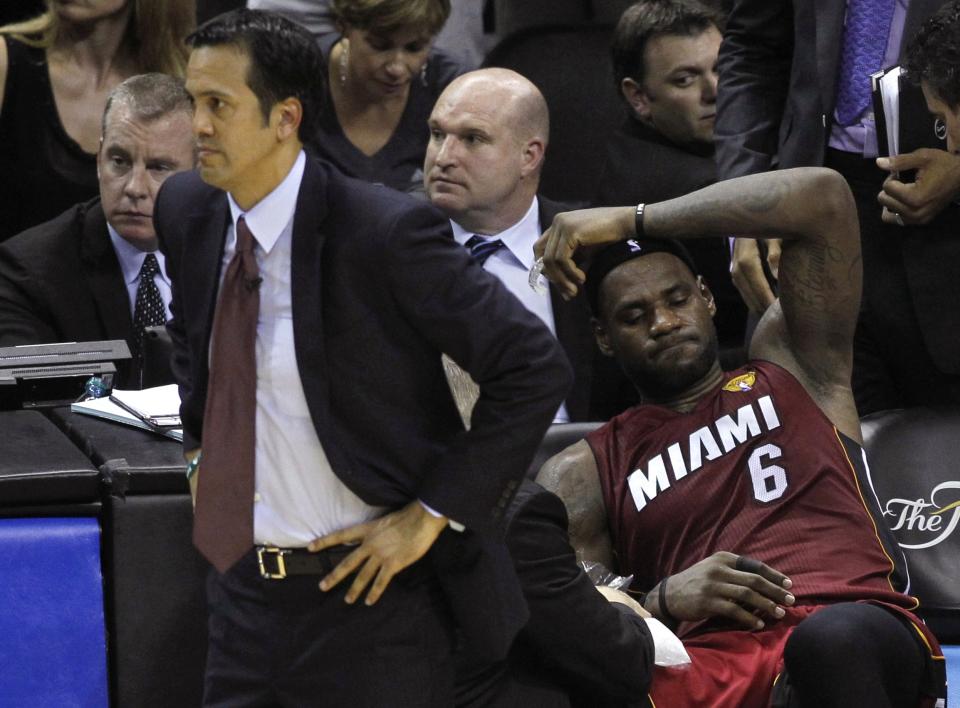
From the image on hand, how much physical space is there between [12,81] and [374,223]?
7.23ft

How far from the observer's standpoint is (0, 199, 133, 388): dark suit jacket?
3.32 m

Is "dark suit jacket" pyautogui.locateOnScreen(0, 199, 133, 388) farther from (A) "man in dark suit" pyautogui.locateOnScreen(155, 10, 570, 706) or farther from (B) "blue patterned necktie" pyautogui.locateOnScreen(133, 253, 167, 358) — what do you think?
(A) "man in dark suit" pyautogui.locateOnScreen(155, 10, 570, 706)

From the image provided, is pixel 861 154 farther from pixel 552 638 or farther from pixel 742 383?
pixel 552 638

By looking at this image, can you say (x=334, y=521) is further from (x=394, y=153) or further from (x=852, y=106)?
(x=394, y=153)

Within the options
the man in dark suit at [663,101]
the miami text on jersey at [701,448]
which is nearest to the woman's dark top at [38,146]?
the man in dark suit at [663,101]

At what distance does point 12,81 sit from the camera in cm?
379

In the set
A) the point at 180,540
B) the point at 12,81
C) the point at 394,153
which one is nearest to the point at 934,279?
the point at 394,153

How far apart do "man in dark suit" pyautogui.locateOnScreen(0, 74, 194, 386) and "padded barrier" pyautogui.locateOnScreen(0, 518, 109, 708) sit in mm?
827

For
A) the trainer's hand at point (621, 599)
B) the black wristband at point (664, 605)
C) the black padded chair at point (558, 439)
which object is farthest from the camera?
the black padded chair at point (558, 439)

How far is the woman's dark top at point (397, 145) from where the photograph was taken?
382cm

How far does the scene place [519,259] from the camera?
3607 mm

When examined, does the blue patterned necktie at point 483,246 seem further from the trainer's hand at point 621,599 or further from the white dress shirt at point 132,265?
the trainer's hand at point 621,599

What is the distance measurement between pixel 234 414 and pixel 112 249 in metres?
1.59

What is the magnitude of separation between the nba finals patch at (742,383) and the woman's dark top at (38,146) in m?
1.68
